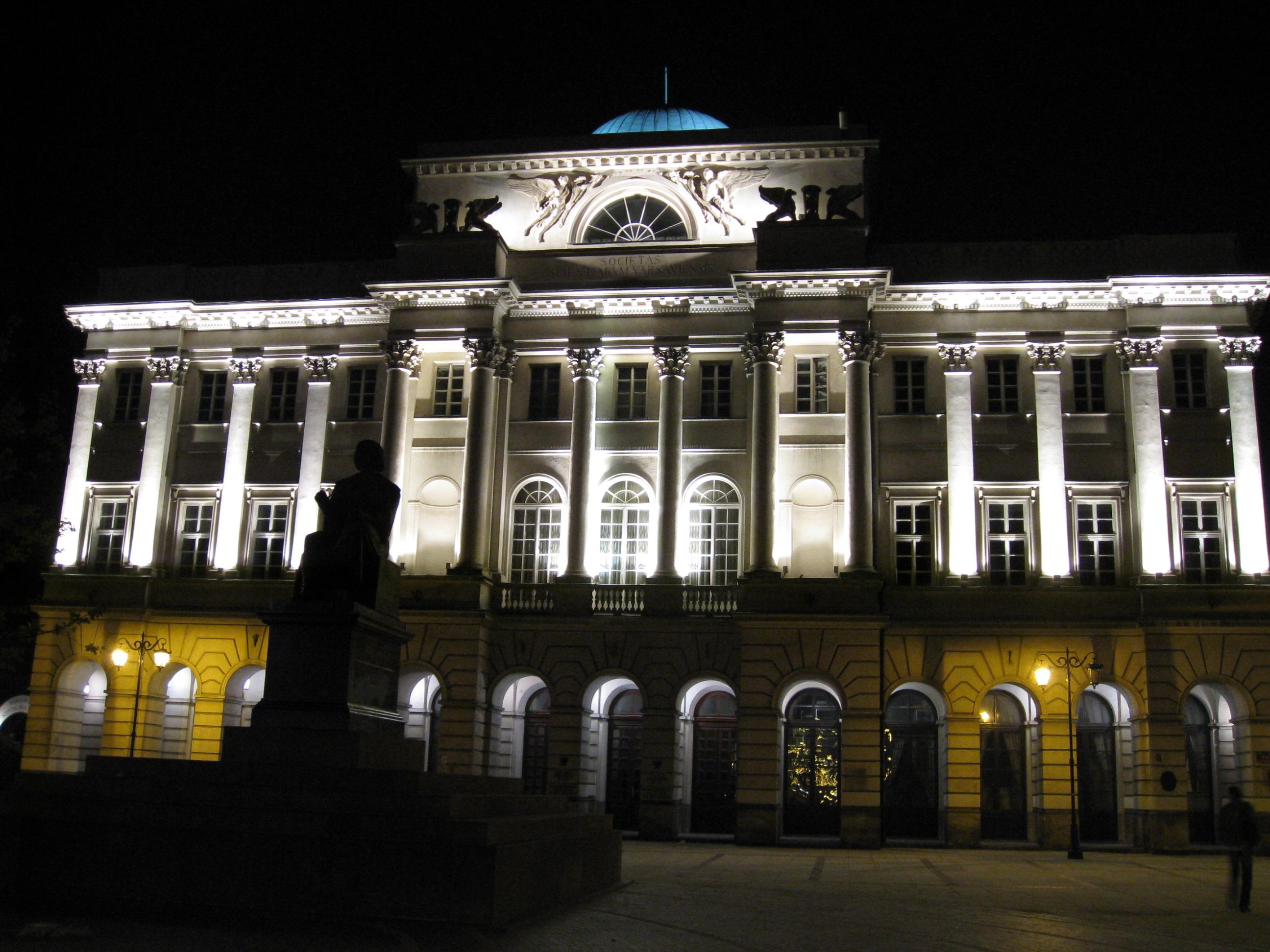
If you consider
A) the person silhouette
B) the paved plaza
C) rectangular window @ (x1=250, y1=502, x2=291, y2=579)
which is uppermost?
rectangular window @ (x1=250, y1=502, x2=291, y2=579)

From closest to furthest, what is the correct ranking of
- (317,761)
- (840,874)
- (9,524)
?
(317,761) → (840,874) → (9,524)

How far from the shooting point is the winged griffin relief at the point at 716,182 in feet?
130

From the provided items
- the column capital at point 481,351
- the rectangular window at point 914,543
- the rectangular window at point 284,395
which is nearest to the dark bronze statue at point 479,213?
the column capital at point 481,351

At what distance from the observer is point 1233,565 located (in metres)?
35.8

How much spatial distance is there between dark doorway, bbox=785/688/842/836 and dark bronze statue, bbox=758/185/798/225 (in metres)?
13.8

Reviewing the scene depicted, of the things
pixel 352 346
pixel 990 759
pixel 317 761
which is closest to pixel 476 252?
pixel 352 346

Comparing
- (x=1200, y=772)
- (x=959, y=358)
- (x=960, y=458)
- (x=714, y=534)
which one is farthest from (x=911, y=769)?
(x=959, y=358)

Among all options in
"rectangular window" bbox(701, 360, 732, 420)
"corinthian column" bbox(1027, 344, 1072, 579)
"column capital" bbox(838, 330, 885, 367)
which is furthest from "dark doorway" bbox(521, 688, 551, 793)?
"corinthian column" bbox(1027, 344, 1072, 579)

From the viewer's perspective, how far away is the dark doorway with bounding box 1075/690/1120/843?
1427 inches

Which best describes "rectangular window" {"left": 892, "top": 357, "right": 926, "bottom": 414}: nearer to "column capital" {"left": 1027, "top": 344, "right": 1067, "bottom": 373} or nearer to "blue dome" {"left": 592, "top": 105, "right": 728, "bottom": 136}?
"column capital" {"left": 1027, "top": 344, "right": 1067, "bottom": 373}

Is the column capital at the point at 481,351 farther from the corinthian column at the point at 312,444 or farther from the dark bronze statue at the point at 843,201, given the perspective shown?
the dark bronze statue at the point at 843,201

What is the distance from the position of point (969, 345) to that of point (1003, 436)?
284 cm

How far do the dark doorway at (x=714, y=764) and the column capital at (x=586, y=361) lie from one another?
402 inches

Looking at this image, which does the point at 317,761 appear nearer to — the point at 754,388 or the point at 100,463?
the point at 754,388
